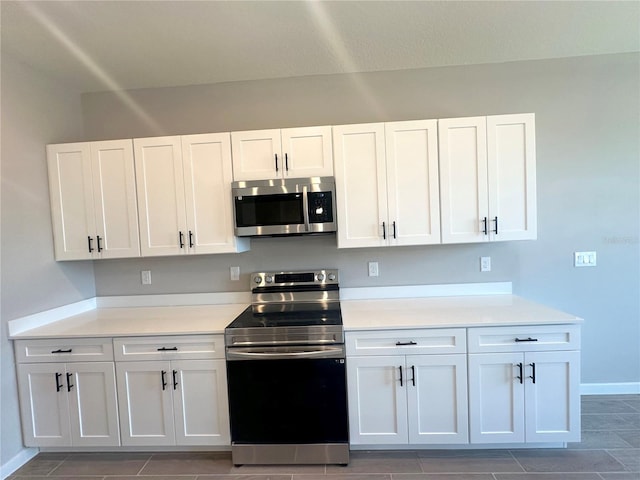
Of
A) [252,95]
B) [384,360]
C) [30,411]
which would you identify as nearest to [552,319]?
[384,360]

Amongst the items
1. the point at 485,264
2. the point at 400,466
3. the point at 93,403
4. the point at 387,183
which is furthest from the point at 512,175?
the point at 93,403

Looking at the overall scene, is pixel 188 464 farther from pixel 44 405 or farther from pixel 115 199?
pixel 115 199

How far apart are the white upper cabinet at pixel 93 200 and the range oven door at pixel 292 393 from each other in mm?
1271

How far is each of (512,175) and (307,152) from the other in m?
1.44

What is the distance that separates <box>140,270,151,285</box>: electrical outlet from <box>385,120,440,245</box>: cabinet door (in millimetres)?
2017

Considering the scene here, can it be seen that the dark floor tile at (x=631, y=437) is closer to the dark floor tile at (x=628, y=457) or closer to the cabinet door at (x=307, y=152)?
the dark floor tile at (x=628, y=457)

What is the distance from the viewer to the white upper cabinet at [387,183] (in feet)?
8.05

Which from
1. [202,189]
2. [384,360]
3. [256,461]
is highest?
[202,189]

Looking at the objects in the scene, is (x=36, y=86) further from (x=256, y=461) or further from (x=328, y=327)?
(x=256, y=461)

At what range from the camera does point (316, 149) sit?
2484mm

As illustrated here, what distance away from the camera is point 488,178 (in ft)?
7.97

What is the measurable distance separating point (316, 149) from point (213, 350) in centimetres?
152

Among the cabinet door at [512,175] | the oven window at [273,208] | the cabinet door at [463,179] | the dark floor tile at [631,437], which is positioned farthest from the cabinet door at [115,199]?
the dark floor tile at [631,437]

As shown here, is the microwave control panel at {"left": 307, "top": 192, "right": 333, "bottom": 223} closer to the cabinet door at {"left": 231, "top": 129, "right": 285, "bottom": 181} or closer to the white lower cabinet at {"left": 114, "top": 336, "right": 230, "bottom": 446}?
the cabinet door at {"left": 231, "top": 129, "right": 285, "bottom": 181}
